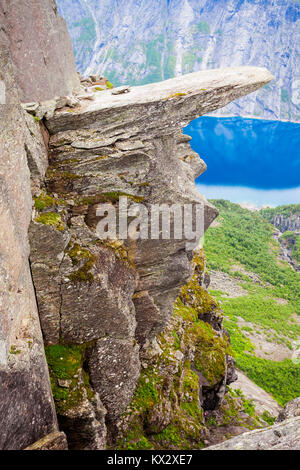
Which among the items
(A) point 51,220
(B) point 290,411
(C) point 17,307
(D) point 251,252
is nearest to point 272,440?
(C) point 17,307

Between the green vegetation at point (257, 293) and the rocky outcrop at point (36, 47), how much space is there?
102 ft

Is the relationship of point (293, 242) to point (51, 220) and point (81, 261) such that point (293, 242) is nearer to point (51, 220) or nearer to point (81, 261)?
point (81, 261)

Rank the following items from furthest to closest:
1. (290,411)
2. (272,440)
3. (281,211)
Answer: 1. (281,211)
2. (290,411)
3. (272,440)

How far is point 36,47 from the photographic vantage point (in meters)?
12.4

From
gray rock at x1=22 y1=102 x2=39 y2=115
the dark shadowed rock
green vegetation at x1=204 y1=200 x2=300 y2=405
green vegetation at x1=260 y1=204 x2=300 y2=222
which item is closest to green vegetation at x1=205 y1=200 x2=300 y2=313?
green vegetation at x1=204 y1=200 x2=300 y2=405

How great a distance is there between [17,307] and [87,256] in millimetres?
3252

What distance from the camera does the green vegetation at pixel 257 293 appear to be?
33875 mm

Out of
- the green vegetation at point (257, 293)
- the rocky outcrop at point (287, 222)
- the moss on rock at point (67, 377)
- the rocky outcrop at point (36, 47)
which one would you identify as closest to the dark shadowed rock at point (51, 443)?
the moss on rock at point (67, 377)

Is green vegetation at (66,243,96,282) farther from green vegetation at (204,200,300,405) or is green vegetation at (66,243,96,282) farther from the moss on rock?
green vegetation at (204,200,300,405)

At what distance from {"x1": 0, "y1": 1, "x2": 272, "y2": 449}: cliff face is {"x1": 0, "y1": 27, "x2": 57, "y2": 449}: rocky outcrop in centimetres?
5

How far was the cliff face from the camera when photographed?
8781mm

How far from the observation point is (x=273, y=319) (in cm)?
4700

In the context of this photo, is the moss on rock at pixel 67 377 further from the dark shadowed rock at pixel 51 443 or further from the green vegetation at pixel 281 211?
the green vegetation at pixel 281 211

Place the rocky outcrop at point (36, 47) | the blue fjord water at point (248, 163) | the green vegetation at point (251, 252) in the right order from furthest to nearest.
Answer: the blue fjord water at point (248, 163)
the green vegetation at point (251, 252)
the rocky outcrop at point (36, 47)
